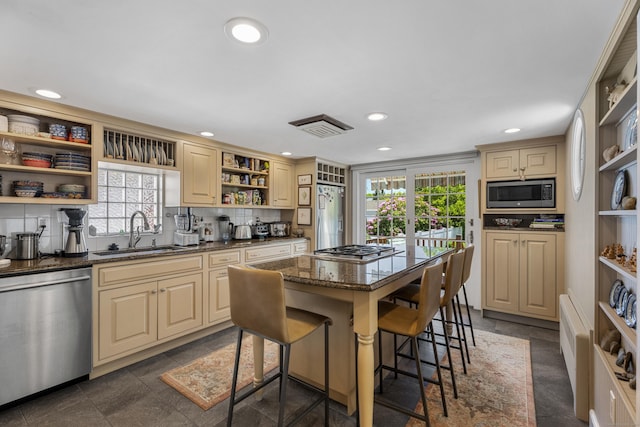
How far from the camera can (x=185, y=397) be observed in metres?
2.05

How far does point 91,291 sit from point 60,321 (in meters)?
0.25

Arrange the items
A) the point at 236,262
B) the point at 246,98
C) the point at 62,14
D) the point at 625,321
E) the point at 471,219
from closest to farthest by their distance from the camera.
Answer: the point at 62,14
the point at 625,321
the point at 246,98
the point at 236,262
the point at 471,219

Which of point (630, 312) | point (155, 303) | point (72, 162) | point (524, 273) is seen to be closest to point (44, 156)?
point (72, 162)

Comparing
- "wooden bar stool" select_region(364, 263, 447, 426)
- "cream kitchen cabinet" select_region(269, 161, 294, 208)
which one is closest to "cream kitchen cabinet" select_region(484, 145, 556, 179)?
"wooden bar stool" select_region(364, 263, 447, 426)

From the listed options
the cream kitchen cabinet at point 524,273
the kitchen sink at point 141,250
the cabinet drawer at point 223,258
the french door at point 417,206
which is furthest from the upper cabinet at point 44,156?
the cream kitchen cabinet at point 524,273

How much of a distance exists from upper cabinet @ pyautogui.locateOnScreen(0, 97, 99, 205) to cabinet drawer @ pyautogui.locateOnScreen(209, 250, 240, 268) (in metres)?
1.16

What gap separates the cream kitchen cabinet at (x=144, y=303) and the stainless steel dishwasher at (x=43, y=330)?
10 cm

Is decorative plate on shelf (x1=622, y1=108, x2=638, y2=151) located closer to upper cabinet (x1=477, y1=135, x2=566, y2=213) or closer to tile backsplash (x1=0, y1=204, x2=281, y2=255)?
upper cabinet (x1=477, y1=135, x2=566, y2=213)

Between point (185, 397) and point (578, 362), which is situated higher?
point (578, 362)

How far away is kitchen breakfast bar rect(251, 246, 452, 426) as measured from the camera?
1528 mm

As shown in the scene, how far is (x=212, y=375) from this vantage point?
2328 millimetres

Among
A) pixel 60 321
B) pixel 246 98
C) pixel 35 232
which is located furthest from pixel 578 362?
pixel 35 232

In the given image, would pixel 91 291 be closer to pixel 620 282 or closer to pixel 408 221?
pixel 620 282

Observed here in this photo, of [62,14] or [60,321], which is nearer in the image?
[62,14]
